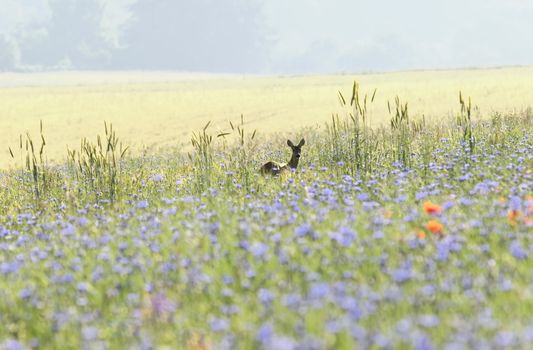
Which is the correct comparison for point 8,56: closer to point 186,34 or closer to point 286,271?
point 186,34

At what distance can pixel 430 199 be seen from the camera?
6.51 m

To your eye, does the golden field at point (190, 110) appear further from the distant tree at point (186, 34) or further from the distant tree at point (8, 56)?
the distant tree at point (186, 34)

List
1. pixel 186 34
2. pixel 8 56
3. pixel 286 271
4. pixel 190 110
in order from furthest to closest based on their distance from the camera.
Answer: pixel 186 34 → pixel 8 56 → pixel 190 110 → pixel 286 271

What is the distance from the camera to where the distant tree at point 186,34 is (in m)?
134

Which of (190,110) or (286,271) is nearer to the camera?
(286,271)

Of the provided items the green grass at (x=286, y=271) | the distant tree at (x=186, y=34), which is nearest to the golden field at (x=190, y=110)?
the green grass at (x=286, y=271)

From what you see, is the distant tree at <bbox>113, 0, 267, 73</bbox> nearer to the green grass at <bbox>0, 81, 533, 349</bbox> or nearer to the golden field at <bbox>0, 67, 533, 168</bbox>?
the golden field at <bbox>0, 67, 533, 168</bbox>

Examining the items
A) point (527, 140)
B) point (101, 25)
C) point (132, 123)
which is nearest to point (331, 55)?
point (101, 25)

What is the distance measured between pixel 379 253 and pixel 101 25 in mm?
146007

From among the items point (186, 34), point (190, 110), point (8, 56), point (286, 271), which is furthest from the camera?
point (186, 34)

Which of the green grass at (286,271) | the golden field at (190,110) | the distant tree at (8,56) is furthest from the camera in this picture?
the distant tree at (8,56)

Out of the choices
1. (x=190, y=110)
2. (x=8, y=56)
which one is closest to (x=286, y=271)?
(x=190, y=110)

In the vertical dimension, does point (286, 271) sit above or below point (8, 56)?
below

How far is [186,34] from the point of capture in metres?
134
